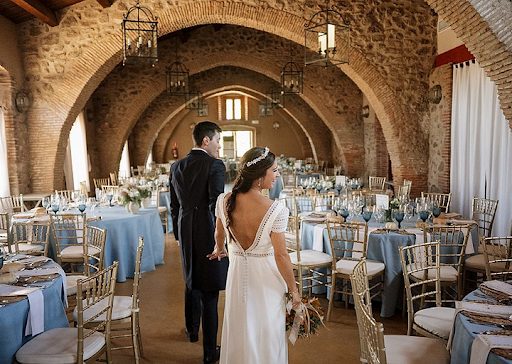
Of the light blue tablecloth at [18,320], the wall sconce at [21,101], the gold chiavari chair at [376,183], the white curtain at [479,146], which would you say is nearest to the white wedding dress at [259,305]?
the light blue tablecloth at [18,320]

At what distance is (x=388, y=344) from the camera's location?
10.0 feet

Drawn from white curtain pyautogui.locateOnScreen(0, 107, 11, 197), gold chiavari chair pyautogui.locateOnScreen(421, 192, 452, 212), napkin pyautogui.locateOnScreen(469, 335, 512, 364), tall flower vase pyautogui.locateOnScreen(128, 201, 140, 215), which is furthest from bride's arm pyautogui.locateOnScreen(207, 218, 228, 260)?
white curtain pyautogui.locateOnScreen(0, 107, 11, 197)

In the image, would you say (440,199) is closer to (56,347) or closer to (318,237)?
(318,237)

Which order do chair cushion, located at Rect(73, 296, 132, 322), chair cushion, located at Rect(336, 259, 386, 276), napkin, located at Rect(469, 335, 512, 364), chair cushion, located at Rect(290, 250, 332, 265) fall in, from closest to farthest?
1. napkin, located at Rect(469, 335, 512, 364)
2. chair cushion, located at Rect(73, 296, 132, 322)
3. chair cushion, located at Rect(336, 259, 386, 276)
4. chair cushion, located at Rect(290, 250, 332, 265)

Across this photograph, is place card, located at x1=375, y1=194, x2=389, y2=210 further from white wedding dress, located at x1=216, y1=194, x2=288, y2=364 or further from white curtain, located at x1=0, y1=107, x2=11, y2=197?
white curtain, located at x1=0, y1=107, x2=11, y2=197

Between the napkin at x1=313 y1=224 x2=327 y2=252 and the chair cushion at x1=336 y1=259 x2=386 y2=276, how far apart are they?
0.51 m

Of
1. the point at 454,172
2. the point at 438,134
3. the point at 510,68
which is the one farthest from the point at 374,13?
the point at 510,68

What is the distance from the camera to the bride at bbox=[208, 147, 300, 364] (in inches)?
113

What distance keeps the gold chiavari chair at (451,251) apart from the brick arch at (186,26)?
4668mm

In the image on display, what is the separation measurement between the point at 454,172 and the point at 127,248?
19.6ft

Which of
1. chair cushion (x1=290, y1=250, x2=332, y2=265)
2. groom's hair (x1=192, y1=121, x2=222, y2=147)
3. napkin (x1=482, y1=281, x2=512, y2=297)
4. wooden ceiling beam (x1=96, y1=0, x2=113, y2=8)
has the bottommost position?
chair cushion (x1=290, y1=250, x2=332, y2=265)

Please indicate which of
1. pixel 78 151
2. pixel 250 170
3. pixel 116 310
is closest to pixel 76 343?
pixel 116 310

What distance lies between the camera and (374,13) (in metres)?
9.27

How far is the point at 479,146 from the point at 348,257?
4.10m
